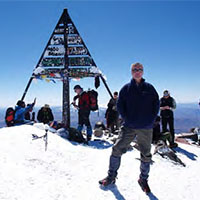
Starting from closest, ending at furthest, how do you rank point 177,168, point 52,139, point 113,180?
point 113,180, point 177,168, point 52,139

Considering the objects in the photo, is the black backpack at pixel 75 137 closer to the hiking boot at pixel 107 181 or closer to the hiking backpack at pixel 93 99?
the hiking backpack at pixel 93 99

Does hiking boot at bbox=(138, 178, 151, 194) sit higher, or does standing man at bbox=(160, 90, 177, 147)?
standing man at bbox=(160, 90, 177, 147)

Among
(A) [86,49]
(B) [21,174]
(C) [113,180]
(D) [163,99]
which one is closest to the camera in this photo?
(B) [21,174]

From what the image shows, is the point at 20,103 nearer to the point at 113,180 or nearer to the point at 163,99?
the point at 113,180

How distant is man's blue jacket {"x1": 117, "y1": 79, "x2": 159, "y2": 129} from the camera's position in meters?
3.30

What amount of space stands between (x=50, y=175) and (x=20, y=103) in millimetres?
4808

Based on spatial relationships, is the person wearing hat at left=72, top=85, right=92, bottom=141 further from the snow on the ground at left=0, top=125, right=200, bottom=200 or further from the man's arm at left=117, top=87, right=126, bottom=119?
the man's arm at left=117, top=87, right=126, bottom=119

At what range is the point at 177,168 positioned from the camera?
16.0 ft

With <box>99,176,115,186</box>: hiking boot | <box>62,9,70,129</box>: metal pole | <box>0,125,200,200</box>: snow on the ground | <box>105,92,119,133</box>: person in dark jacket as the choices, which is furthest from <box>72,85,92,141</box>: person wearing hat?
<box>99,176,115,186</box>: hiking boot

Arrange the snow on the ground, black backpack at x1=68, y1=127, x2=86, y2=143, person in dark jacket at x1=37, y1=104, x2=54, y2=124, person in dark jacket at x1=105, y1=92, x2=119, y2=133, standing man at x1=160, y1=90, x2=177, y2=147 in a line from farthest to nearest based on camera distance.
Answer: person in dark jacket at x1=105, y1=92, x2=119, y2=133 < person in dark jacket at x1=37, y1=104, x2=54, y2=124 < standing man at x1=160, y1=90, x2=177, y2=147 < black backpack at x1=68, y1=127, x2=86, y2=143 < the snow on the ground

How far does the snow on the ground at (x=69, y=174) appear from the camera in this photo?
2.99 meters

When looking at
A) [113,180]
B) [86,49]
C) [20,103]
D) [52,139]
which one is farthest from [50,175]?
[86,49]

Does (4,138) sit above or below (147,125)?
below

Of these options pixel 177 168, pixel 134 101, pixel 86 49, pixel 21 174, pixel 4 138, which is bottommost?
pixel 177 168
